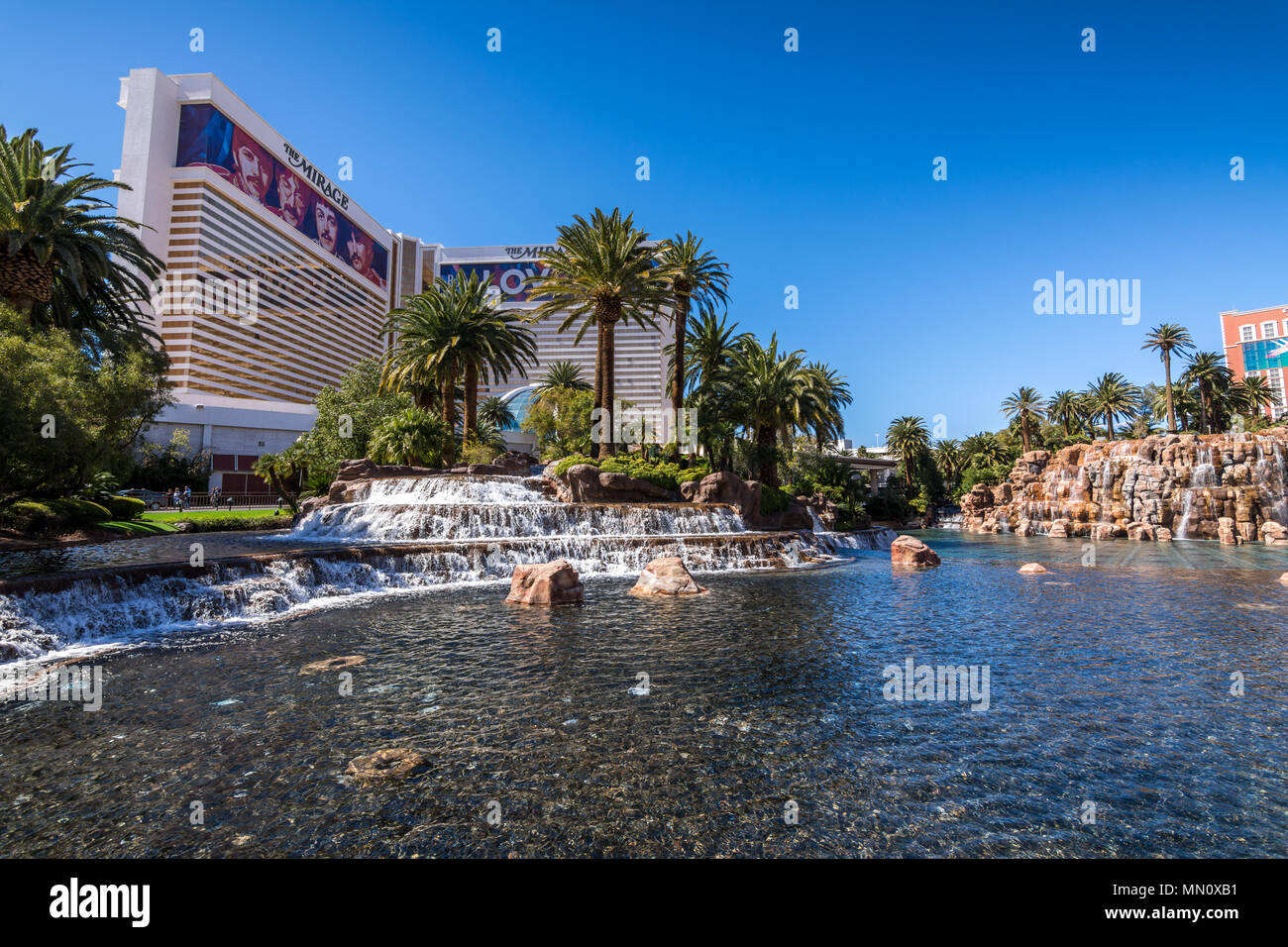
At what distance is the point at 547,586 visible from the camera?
13883 millimetres

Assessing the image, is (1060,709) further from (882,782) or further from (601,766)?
(601,766)

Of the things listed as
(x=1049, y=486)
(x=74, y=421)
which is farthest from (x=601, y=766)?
(x=1049, y=486)

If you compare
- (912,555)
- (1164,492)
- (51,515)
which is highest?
(1164,492)

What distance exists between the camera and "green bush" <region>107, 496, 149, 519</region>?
25.8 m

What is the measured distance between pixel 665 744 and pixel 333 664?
5716mm

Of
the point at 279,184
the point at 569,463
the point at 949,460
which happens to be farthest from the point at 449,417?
the point at 279,184

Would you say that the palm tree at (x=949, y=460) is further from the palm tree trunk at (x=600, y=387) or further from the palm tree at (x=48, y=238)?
the palm tree at (x=48, y=238)

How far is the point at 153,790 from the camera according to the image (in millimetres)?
5129

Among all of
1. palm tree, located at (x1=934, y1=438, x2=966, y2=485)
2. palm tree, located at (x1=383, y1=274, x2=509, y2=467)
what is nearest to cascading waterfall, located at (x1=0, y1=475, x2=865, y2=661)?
palm tree, located at (x1=383, y1=274, x2=509, y2=467)

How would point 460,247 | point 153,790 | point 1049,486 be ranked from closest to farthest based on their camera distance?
point 153,790 → point 1049,486 → point 460,247

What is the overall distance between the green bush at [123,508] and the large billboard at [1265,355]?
185899 millimetres

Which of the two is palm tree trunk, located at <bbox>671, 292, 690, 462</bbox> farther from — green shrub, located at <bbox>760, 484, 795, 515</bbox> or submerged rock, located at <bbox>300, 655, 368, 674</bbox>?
submerged rock, located at <bbox>300, 655, 368, 674</bbox>

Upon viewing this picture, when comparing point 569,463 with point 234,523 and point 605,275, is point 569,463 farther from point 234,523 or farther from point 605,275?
point 234,523
